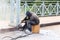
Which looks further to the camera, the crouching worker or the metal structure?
the metal structure

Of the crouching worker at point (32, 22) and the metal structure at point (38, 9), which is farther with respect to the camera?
the metal structure at point (38, 9)

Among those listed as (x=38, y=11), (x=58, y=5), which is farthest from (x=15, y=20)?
(x=58, y=5)

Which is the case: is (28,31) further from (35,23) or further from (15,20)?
(15,20)

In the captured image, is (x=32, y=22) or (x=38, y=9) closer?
(x=32, y=22)

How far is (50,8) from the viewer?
15141 mm

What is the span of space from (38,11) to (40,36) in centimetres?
563

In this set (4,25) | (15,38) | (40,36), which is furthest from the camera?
(4,25)

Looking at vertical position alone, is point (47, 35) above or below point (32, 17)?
below

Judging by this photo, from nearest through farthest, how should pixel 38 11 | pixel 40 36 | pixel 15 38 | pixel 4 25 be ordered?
pixel 15 38 → pixel 40 36 → pixel 4 25 → pixel 38 11

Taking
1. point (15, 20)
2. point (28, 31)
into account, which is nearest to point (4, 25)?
point (15, 20)

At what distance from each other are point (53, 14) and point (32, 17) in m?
5.98

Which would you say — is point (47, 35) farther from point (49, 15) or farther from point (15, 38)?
point (49, 15)

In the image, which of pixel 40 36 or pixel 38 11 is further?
pixel 38 11

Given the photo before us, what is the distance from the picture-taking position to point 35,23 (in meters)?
9.73
